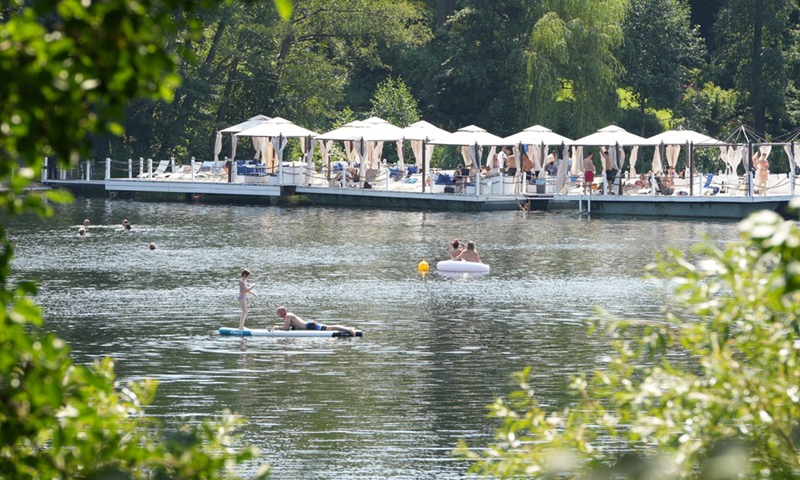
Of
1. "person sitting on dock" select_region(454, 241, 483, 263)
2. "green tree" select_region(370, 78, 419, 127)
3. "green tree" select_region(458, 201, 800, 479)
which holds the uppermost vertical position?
"green tree" select_region(370, 78, 419, 127)

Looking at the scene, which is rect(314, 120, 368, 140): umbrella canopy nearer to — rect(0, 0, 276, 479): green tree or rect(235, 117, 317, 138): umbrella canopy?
rect(235, 117, 317, 138): umbrella canopy

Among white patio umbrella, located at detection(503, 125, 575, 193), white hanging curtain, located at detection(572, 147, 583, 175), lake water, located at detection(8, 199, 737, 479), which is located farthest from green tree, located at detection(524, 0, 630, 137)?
lake water, located at detection(8, 199, 737, 479)

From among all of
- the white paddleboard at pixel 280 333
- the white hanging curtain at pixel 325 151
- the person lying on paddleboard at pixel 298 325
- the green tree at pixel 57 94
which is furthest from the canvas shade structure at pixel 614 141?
the green tree at pixel 57 94

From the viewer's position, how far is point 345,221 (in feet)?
152

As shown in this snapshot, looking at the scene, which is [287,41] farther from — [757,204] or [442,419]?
[442,419]

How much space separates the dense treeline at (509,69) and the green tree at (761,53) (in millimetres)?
61

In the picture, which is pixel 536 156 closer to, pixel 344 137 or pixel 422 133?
pixel 422 133

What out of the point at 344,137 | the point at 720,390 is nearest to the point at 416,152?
the point at 344,137

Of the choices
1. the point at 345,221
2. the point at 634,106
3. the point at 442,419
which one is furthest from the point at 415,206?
the point at 442,419

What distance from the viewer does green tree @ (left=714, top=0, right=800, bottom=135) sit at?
59438 mm

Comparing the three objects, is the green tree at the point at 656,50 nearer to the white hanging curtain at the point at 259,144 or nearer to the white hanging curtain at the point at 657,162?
the white hanging curtain at the point at 657,162

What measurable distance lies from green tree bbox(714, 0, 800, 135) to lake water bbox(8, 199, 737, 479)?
15.2m

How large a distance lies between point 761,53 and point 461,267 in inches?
1253

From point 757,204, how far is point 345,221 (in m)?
14.6
